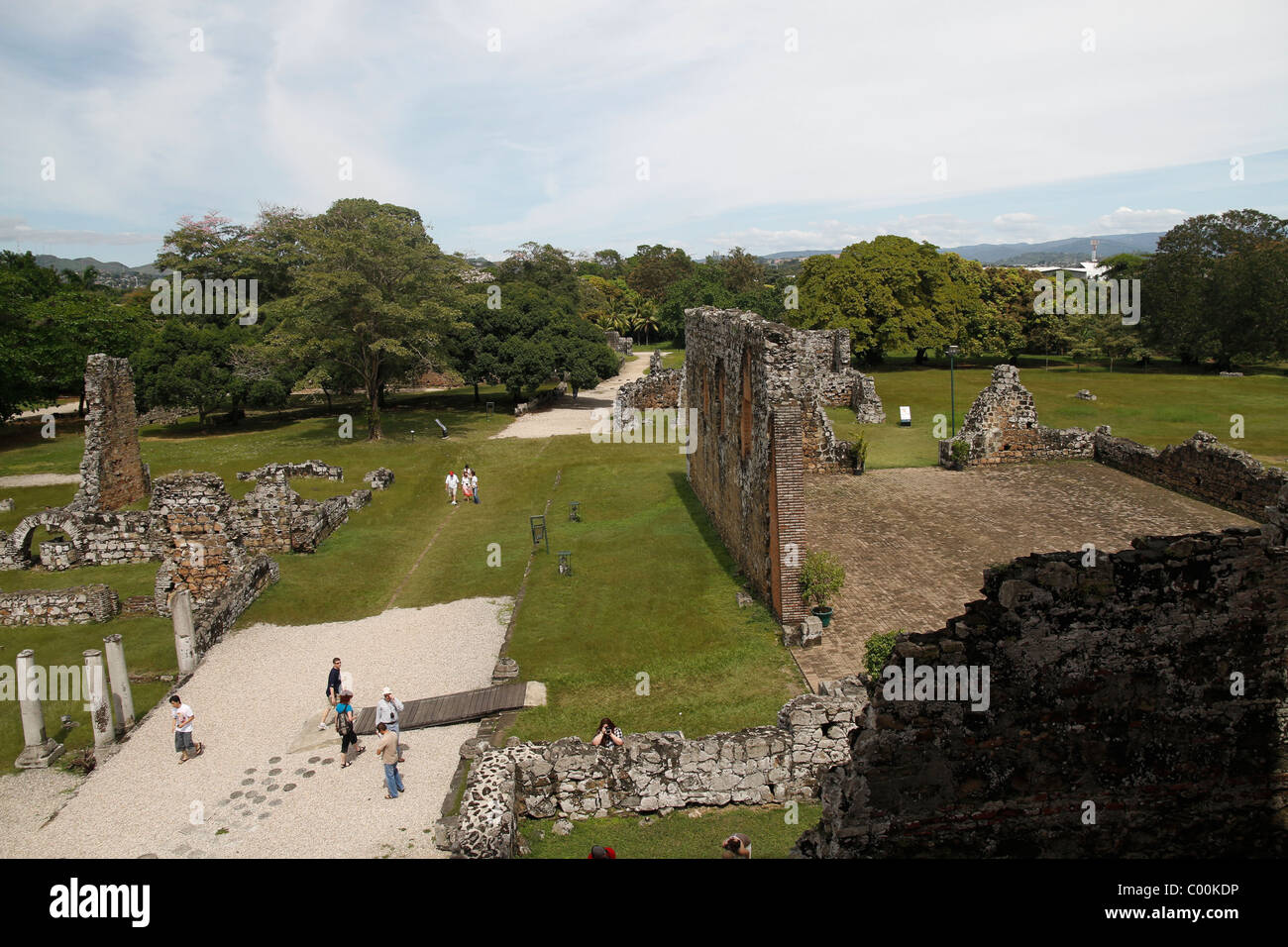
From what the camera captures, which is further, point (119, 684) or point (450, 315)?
point (450, 315)

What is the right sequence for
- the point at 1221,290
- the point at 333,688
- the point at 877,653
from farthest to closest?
the point at 1221,290, the point at 333,688, the point at 877,653

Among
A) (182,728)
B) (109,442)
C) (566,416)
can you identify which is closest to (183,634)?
(182,728)

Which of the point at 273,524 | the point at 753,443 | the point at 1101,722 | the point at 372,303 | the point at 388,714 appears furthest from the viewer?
the point at 372,303

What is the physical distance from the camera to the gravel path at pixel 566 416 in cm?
3805

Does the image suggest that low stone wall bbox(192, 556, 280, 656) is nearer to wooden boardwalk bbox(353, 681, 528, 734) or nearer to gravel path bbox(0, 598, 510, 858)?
gravel path bbox(0, 598, 510, 858)

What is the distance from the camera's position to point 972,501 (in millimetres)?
25094

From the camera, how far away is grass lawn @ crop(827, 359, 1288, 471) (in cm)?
3231

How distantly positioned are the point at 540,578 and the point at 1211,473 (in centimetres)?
1989

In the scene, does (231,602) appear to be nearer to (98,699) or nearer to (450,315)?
(98,699)

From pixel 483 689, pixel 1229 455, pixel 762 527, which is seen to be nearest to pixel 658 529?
pixel 762 527

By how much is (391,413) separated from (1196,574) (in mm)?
41319

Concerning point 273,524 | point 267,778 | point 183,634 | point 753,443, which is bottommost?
point 267,778

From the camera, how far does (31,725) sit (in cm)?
1302
